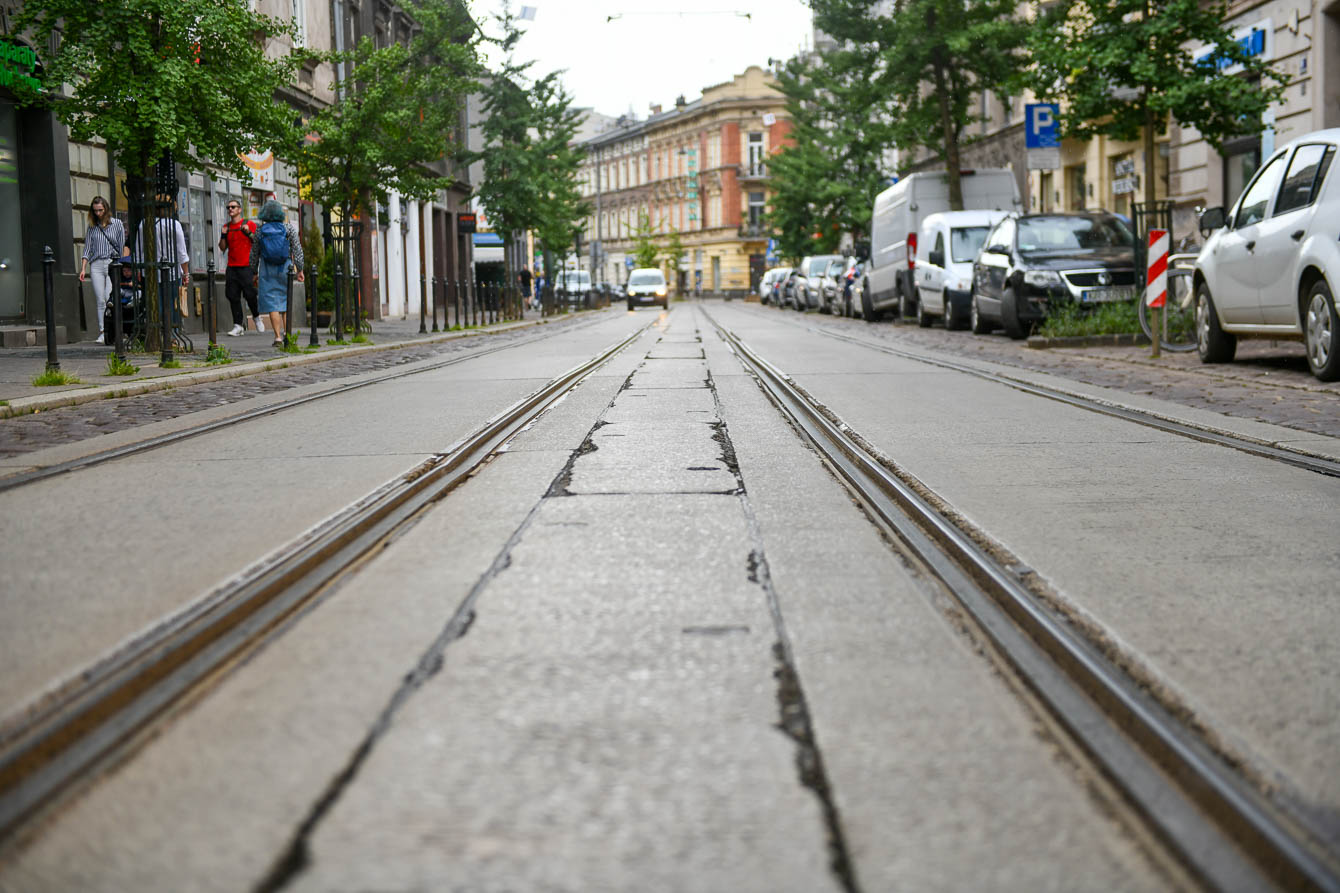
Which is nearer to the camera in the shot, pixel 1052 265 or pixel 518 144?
pixel 1052 265

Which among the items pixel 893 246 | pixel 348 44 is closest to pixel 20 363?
pixel 893 246

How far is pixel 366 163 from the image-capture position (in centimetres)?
2348

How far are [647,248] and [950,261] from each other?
87285 millimetres

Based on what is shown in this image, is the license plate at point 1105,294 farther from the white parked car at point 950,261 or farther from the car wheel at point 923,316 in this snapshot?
the car wheel at point 923,316

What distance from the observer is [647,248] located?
375ft

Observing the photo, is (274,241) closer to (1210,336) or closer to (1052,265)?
(1052,265)

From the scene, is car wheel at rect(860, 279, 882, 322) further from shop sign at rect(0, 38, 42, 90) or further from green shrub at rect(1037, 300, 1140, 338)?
shop sign at rect(0, 38, 42, 90)

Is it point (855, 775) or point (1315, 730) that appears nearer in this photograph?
point (855, 775)

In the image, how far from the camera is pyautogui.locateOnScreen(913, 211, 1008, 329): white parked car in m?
27.0

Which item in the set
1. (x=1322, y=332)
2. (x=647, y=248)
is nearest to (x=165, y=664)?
(x=1322, y=332)

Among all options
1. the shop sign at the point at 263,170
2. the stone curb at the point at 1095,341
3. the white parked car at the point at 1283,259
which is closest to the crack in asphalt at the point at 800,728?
the white parked car at the point at 1283,259

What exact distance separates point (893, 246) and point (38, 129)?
18644 millimetres

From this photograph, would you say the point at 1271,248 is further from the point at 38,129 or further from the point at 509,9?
the point at 509,9

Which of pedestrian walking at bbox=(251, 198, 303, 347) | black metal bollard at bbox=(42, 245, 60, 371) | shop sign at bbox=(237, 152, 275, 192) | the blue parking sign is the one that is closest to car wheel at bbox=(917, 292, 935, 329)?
the blue parking sign
